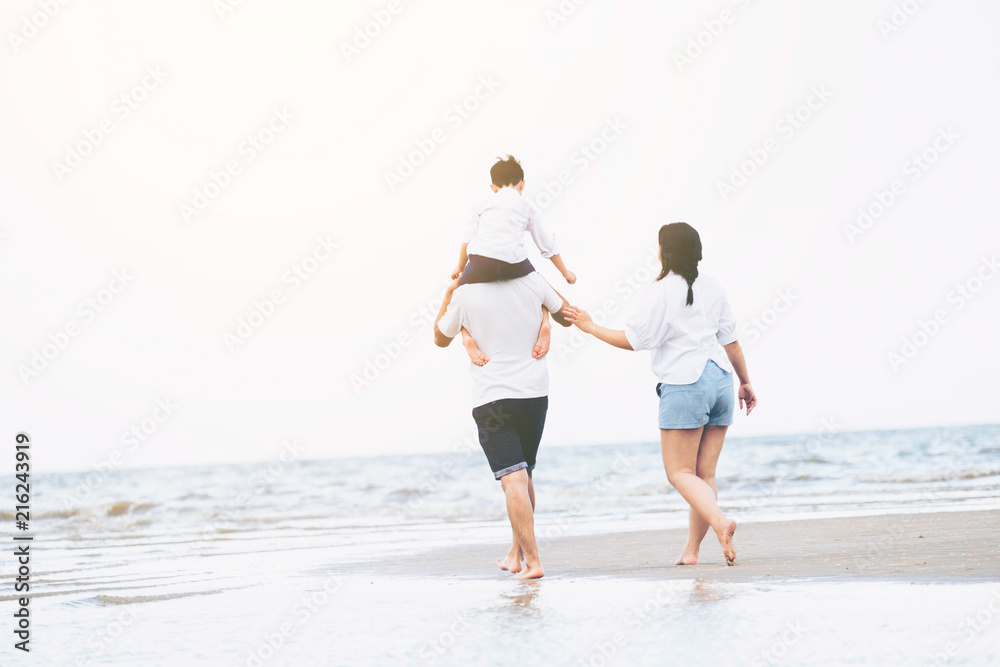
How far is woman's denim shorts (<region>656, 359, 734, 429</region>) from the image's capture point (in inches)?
176

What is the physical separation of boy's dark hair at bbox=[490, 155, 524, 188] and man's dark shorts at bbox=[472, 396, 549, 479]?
3.77 feet

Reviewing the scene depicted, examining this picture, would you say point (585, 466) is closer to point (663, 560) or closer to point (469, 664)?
point (663, 560)

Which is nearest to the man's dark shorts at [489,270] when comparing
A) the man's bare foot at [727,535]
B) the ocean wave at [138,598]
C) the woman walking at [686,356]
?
the woman walking at [686,356]

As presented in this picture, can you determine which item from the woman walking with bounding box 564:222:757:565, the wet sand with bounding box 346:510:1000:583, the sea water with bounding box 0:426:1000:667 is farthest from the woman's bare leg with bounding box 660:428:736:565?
the sea water with bounding box 0:426:1000:667

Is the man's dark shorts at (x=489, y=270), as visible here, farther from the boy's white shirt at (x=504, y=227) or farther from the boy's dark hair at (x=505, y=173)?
the boy's dark hair at (x=505, y=173)

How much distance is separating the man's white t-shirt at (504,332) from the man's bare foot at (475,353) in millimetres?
22

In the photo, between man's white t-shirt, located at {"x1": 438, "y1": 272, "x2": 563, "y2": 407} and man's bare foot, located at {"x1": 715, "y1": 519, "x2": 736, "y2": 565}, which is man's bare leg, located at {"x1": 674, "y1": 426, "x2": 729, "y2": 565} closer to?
man's bare foot, located at {"x1": 715, "y1": 519, "x2": 736, "y2": 565}

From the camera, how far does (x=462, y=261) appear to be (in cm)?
484

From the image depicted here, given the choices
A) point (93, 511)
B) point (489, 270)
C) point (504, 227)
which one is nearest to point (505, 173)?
point (504, 227)

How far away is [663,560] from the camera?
5141 mm

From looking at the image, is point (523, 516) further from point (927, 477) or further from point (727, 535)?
point (927, 477)

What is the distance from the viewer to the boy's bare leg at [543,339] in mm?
4648

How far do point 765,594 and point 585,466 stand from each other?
22.8 metres

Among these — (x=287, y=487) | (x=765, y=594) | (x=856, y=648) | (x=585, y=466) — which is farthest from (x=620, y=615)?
(x=585, y=466)
